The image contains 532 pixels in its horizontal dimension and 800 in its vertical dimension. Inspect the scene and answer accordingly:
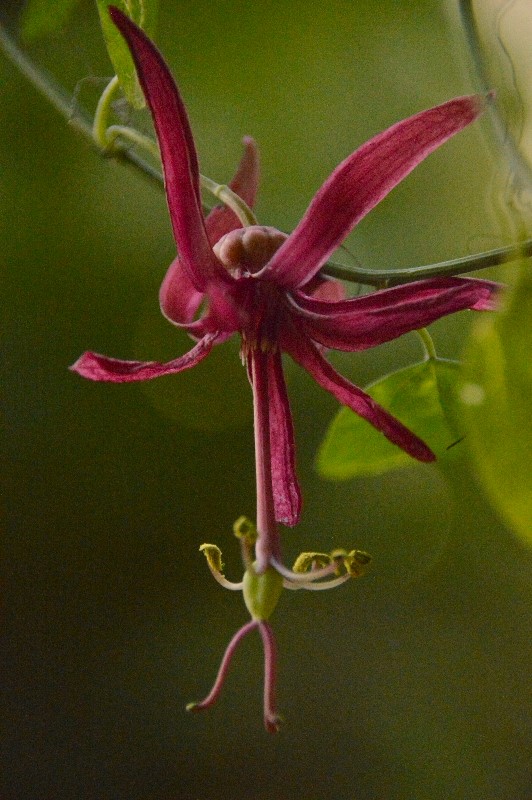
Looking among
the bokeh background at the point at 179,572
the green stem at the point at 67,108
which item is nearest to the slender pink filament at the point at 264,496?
the green stem at the point at 67,108

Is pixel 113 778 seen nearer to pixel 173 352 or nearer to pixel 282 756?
pixel 282 756

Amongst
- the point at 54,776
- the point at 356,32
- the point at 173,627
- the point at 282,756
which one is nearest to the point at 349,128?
Answer: the point at 356,32

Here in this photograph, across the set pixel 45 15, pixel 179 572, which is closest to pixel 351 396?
pixel 45 15

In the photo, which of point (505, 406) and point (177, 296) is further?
point (177, 296)

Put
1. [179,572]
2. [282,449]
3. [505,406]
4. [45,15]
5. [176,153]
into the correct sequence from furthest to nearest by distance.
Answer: [179,572], [45,15], [282,449], [176,153], [505,406]

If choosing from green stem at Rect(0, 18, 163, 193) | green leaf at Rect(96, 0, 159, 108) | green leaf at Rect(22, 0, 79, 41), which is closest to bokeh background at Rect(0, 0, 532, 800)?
green leaf at Rect(22, 0, 79, 41)

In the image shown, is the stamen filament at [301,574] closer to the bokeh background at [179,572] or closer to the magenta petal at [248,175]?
the magenta petal at [248,175]

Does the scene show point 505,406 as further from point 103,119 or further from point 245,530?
point 103,119
